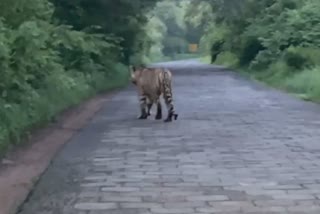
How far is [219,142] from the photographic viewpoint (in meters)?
13.7

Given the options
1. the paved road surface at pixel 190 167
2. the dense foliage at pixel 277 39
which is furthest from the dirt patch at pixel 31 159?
the dense foliage at pixel 277 39

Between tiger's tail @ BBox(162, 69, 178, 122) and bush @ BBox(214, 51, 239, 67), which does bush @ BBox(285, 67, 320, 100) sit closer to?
tiger's tail @ BBox(162, 69, 178, 122)

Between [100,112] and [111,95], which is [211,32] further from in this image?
[100,112]

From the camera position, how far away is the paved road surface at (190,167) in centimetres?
856

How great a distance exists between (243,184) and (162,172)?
137 cm

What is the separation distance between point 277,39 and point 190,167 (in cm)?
2768

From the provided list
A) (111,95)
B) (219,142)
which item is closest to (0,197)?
(219,142)

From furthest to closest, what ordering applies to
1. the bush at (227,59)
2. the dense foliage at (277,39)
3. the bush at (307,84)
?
the bush at (227,59) → the dense foliage at (277,39) → the bush at (307,84)

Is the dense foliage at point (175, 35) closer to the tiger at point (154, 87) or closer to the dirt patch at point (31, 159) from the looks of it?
the tiger at point (154, 87)

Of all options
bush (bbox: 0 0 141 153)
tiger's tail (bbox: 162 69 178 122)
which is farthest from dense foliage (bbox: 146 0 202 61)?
tiger's tail (bbox: 162 69 178 122)

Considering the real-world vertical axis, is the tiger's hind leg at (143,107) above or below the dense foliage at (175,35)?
above

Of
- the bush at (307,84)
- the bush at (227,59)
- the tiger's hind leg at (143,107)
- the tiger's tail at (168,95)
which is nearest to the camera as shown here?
the tiger's tail at (168,95)

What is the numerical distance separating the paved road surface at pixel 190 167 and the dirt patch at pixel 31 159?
0.19 metres

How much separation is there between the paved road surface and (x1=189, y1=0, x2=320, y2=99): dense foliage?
827cm
